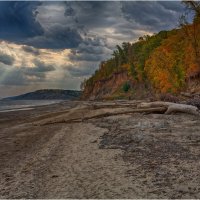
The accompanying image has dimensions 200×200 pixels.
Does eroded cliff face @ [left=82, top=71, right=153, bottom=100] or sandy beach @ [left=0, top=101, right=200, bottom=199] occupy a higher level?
eroded cliff face @ [left=82, top=71, right=153, bottom=100]

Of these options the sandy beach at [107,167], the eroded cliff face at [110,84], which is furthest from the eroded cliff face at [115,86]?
the sandy beach at [107,167]

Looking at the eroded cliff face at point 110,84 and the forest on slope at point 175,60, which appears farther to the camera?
the eroded cliff face at point 110,84

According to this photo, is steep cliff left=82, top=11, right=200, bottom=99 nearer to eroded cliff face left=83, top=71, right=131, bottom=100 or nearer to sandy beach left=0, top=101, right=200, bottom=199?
eroded cliff face left=83, top=71, right=131, bottom=100

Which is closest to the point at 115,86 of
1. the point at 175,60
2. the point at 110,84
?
the point at 110,84

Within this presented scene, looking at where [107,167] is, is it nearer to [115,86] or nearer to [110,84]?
[115,86]

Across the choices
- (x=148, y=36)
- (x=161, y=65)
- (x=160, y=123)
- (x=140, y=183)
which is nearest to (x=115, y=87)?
(x=148, y=36)

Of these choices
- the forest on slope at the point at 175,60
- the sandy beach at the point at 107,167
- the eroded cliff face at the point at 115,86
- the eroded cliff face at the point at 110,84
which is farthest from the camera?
the eroded cliff face at the point at 110,84

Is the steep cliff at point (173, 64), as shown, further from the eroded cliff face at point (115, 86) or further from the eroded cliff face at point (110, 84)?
the eroded cliff face at point (110, 84)

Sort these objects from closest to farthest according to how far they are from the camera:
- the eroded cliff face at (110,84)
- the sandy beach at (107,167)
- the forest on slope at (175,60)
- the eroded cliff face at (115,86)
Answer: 1. the sandy beach at (107,167)
2. the forest on slope at (175,60)
3. the eroded cliff face at (115,86)
4. the eroded cliff face at (110,84)

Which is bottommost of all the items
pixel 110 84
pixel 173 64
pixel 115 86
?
pixel 115 86

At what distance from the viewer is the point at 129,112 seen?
26.5 m

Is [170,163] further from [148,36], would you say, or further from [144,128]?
[148,36]

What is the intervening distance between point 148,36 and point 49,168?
95134 mm

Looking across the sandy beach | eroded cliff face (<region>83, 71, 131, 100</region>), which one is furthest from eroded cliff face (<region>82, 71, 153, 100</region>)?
the sandy beach
